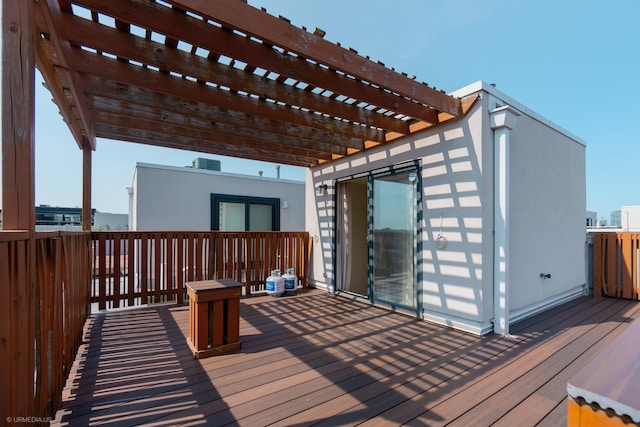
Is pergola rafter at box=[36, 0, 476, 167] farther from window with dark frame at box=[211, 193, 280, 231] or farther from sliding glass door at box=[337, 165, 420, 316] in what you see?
window with dark frame at box=[211, 193, 280, 231]

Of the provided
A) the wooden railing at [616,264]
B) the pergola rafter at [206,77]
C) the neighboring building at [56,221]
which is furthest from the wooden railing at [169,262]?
the wooden railing at [616,264]

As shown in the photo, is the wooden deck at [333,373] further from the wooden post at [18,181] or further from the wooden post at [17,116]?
the wooden post at [17,116]

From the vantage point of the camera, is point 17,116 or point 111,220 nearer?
point 17,116

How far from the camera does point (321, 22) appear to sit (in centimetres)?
388

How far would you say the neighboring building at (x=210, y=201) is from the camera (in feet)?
22.2

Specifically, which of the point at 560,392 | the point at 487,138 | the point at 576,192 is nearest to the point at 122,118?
the point at 487,138

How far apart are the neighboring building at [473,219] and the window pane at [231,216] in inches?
147

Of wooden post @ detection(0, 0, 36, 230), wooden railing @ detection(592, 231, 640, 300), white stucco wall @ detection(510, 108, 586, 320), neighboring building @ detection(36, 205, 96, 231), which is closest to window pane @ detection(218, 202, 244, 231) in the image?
neighboring building @ detection(36, 205, 96, 231)

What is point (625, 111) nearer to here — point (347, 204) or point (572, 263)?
point (572, 263)

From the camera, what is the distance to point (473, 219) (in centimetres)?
316

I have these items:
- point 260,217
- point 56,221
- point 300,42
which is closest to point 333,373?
point 300,42

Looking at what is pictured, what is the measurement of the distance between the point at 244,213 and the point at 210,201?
1002 mm

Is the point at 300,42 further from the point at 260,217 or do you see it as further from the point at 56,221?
the point at 260,217

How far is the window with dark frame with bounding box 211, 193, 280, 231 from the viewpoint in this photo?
7637 millimetres
